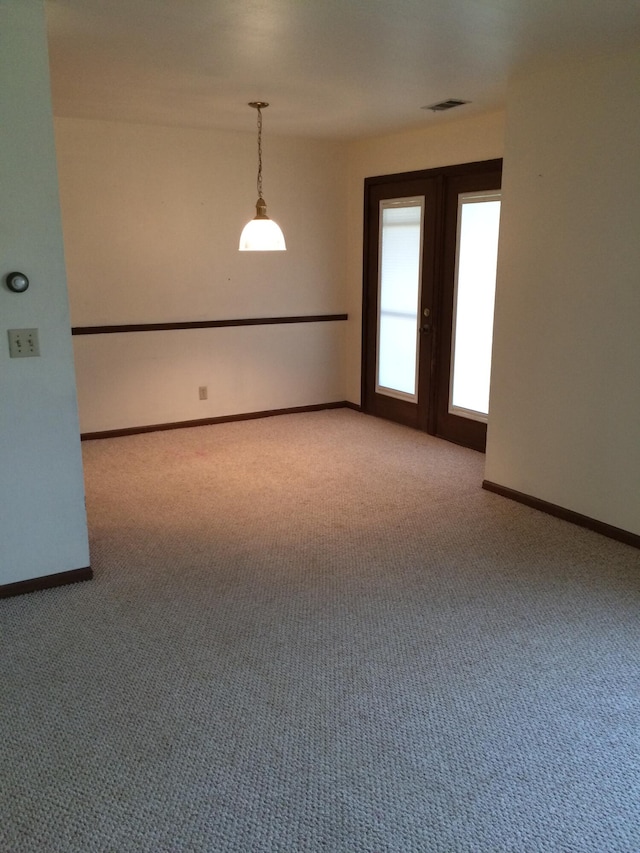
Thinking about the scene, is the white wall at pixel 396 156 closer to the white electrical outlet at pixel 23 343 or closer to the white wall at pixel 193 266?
the white wall at pixel 193 266

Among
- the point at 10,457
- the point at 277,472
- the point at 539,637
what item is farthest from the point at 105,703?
the point at 277,472

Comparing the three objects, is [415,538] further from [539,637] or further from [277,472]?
[277,472]

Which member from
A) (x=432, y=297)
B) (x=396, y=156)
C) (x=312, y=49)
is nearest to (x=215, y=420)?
(x=432, y=297)

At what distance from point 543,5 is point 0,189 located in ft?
7.39

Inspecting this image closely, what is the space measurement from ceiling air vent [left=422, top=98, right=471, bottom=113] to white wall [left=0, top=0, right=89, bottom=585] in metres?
2.54

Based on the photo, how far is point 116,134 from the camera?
5.19 metres

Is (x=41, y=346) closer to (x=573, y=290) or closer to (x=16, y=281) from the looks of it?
(x=16, y=281)

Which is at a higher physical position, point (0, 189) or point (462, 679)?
point (0, 189)

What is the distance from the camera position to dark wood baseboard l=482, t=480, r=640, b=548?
143 inches

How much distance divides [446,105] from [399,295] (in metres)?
1.69

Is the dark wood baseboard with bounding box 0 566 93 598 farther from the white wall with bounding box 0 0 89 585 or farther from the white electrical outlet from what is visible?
the white electrical outlet

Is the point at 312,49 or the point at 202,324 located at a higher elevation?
the point at 312,49

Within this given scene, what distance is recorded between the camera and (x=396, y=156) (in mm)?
5598

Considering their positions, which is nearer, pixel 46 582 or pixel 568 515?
pixel 46 582
